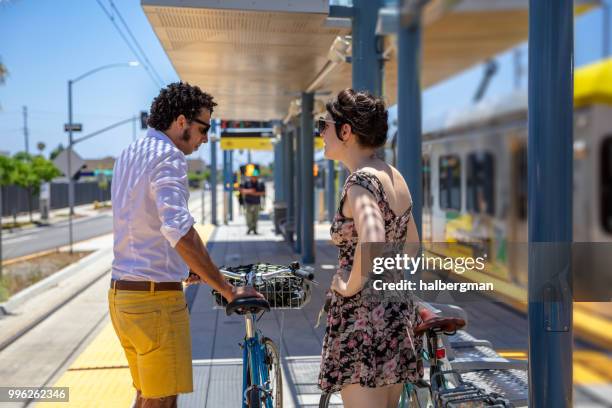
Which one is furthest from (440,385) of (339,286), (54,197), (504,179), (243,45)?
(54,197)

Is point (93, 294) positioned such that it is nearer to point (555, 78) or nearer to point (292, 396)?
point (292, 396)

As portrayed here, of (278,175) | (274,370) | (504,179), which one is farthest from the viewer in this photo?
(278,175)

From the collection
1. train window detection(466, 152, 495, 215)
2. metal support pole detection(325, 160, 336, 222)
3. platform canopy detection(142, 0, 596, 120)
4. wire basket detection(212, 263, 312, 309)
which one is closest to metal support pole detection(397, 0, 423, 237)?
platform canopy detection(142, 0, 596, 120)

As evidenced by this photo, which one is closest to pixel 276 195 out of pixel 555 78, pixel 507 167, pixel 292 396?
pixel 507 167

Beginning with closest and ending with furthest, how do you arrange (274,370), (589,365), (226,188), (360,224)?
(360,224) < (274,370) < (589,365) < (226,188)

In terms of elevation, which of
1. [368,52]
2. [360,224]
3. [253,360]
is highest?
[368,52]

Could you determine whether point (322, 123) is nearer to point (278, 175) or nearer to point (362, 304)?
point (362, 304)

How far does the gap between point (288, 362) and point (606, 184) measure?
112 inches

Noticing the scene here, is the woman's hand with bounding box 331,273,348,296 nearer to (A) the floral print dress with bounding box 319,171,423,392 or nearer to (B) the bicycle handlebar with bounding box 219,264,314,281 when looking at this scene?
(A) the floral print dress with bounding box 319,171,423,392

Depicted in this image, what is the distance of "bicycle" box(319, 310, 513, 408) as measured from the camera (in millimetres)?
2494

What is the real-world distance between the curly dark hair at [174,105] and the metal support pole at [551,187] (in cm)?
141

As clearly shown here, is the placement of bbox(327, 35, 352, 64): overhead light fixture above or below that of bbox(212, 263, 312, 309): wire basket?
above

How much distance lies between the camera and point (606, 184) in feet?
17.8

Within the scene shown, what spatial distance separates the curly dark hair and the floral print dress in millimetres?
715
